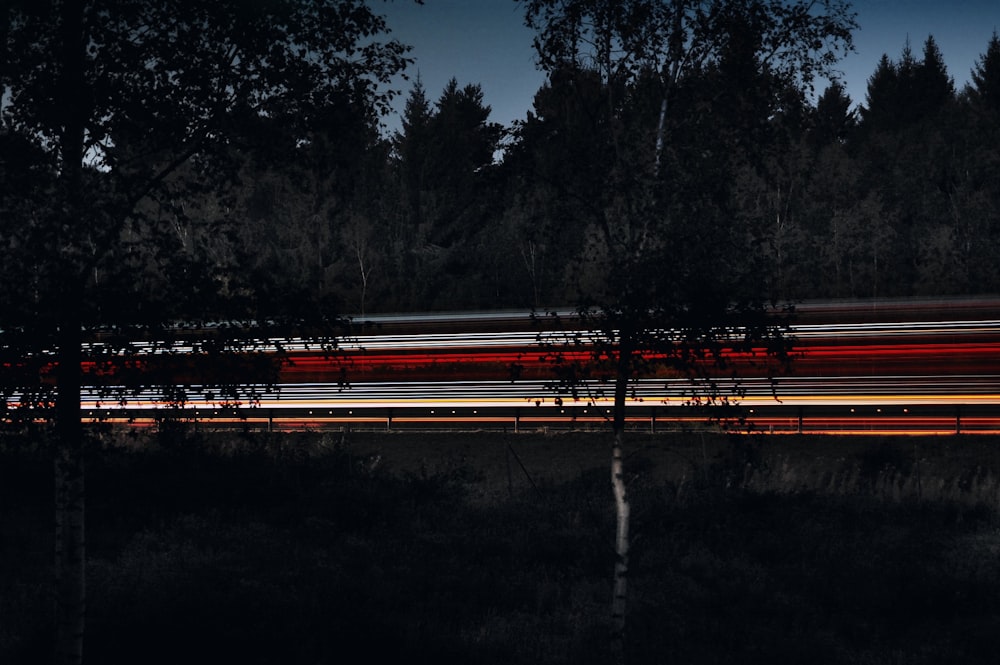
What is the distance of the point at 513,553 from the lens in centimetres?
1655

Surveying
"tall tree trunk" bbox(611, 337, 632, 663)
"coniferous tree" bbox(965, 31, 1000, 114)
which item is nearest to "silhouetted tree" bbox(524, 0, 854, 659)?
"tall tree trunk" bbox(611, 337, 632, 663)

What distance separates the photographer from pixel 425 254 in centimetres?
6681

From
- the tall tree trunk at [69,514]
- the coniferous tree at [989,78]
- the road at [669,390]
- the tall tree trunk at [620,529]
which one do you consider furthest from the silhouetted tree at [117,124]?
the coniferous tree at [989,78]

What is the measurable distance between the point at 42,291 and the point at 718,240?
6701 millimetres

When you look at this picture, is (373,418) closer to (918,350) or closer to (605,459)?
(605,459)

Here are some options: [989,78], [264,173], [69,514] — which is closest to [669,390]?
[264,173]

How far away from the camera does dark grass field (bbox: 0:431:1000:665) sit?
488 inches

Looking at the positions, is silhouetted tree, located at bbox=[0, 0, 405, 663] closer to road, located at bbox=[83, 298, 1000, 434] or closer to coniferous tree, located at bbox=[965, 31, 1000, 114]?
road, located at bbox=[83, 298, 1000, 434]

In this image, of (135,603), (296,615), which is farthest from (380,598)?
(135,603)

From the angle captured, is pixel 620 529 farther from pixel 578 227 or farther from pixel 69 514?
pixel 578 227

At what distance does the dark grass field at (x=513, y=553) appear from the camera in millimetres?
12391

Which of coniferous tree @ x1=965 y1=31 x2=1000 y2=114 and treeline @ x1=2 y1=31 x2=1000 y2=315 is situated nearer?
treeline @ x1=2 y1=31 x2=1000 y2=315

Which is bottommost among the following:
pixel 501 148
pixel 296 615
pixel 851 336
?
pixel 296 615

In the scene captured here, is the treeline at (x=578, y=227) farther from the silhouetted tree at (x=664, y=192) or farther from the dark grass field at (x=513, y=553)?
the silhouetted tree at (x=664, y=192)
